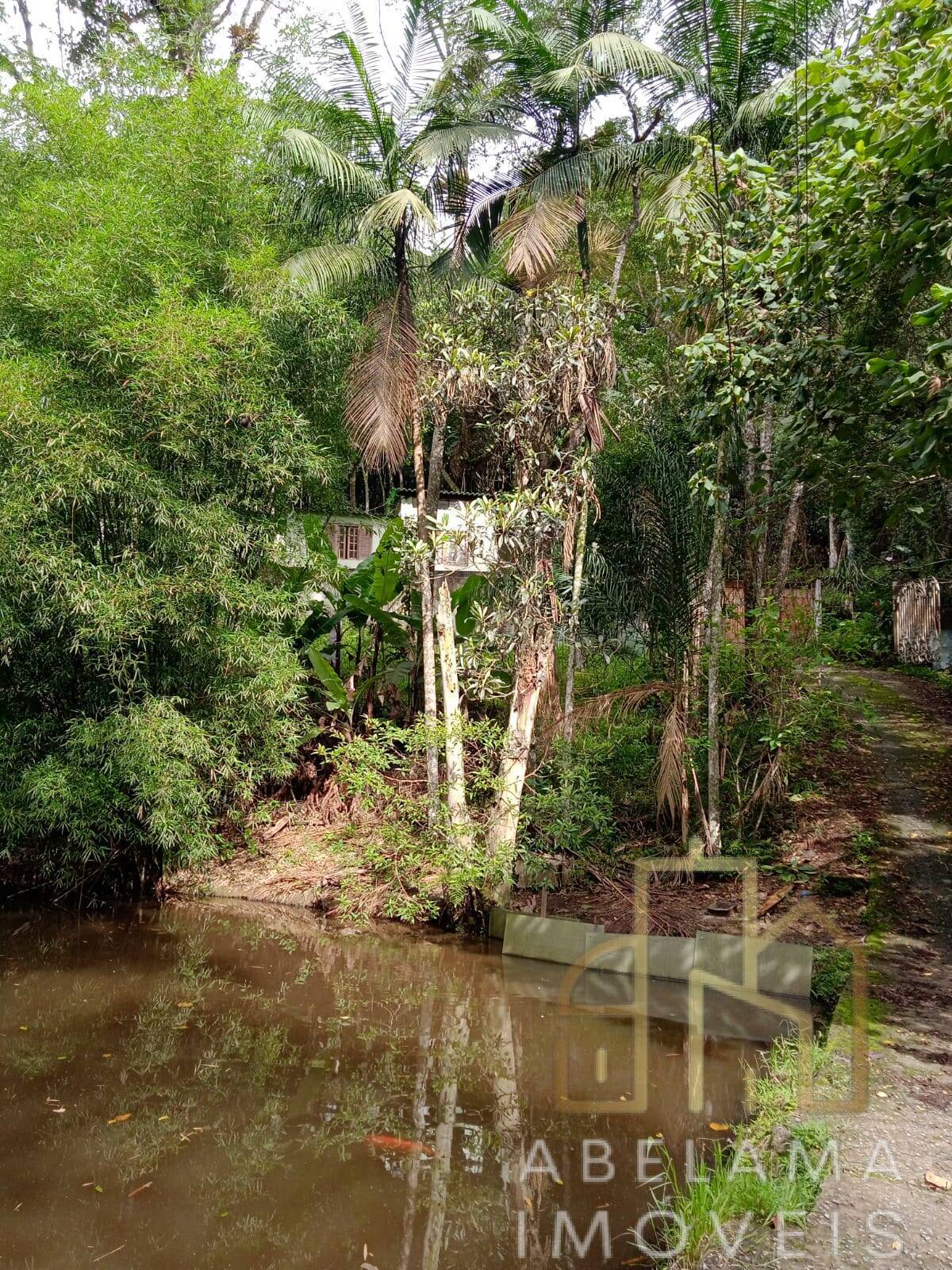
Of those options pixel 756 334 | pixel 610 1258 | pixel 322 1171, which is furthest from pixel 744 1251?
pixel 756 334

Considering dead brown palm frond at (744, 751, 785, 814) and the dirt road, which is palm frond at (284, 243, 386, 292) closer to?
dead brown palm frond at (744, 751, 785, 814)

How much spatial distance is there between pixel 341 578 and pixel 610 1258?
8246 millimetres

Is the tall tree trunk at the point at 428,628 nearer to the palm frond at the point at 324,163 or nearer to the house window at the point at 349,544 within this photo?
the palm frond at the point at 324,163

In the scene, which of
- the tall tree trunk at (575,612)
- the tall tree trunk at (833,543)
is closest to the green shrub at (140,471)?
the tall tree trunk at (575,612)

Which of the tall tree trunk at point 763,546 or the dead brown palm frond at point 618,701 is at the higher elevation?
the tall tree trunk at point 763,546

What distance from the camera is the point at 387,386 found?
8.66m

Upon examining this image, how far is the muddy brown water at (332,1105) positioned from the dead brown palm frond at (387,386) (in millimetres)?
4707

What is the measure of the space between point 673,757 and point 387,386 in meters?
4.37

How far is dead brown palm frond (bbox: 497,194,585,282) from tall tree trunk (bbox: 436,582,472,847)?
3053 mm

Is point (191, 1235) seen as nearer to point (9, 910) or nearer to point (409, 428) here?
point (9, 910)

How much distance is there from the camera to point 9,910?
9.29m

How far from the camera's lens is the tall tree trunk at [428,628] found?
819 centimetres

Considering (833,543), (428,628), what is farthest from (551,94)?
(833,543)

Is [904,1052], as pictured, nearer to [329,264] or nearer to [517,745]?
[517,745]
